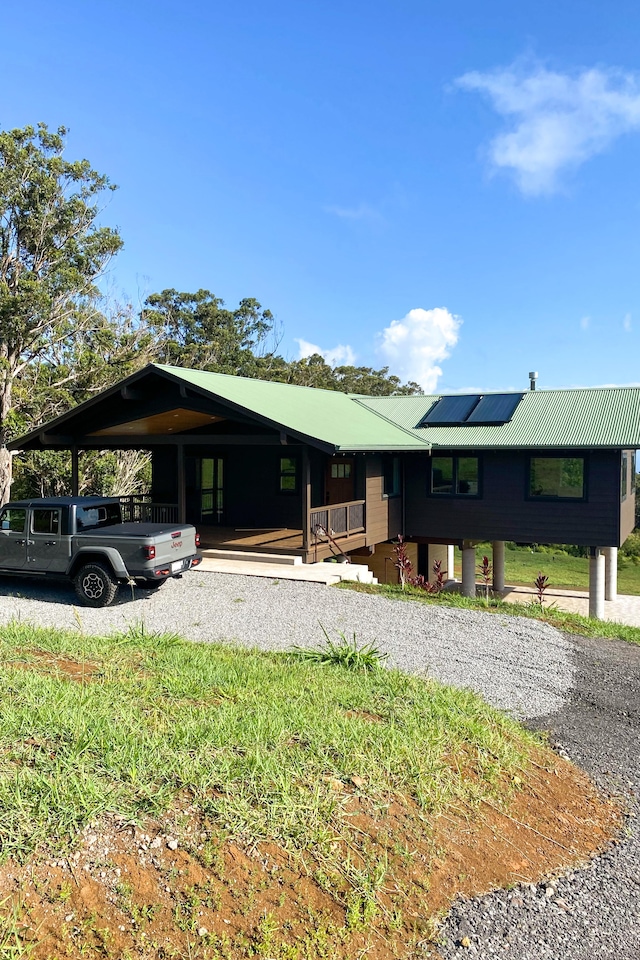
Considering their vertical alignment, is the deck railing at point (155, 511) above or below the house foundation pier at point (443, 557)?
above

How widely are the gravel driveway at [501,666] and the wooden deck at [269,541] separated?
2066 millimetres

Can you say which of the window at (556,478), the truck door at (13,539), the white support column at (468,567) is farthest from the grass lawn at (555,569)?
the truck door at (13,539)

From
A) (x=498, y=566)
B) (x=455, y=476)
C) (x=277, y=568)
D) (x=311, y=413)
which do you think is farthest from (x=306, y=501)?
(x=498, y=566)

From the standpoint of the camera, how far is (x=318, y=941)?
294cm

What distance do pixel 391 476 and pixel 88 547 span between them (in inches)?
427

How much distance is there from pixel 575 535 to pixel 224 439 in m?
10.1

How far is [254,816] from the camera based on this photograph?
3.56 meters

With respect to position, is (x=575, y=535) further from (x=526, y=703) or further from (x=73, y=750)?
(x=73, y=750)

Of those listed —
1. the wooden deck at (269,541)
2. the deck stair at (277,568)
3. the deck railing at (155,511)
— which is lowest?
the deck stair at (277,568)

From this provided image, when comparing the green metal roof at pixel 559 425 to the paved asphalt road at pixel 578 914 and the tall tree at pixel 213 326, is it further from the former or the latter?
the tall tree at pixel 213 326

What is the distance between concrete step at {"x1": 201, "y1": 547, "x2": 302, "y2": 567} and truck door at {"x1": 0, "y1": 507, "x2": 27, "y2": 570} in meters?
4.84

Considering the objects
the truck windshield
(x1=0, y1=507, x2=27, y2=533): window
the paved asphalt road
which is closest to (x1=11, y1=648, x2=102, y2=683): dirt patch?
the paved asphalt road

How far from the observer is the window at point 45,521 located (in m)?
A: 10.4

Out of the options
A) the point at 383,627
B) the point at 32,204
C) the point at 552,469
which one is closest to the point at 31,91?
the point at 32,204
